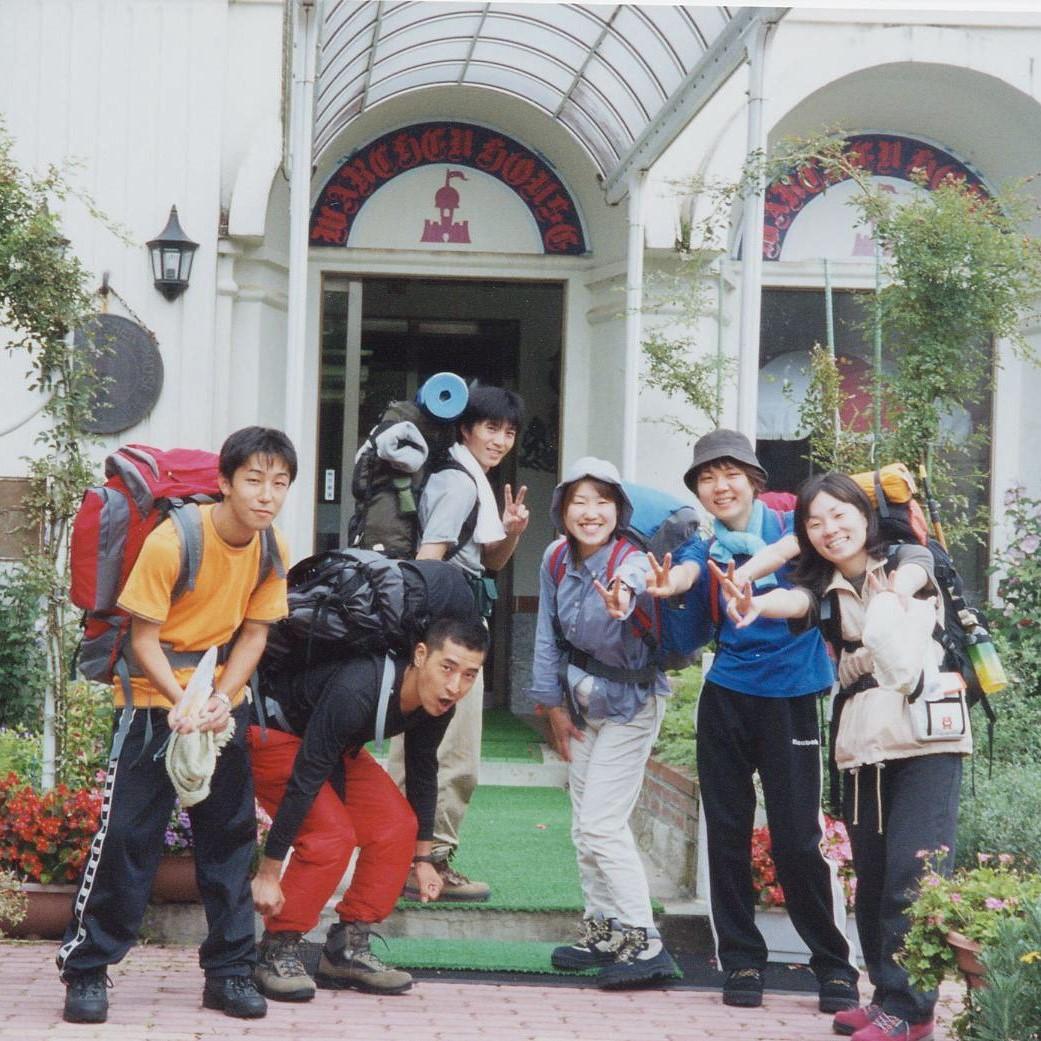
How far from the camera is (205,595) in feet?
16.2

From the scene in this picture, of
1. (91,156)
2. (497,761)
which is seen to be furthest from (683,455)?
(91,156)

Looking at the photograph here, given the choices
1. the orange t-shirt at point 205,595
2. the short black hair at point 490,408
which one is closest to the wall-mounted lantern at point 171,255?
the short black hair at point 490,408

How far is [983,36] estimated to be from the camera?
410 inches

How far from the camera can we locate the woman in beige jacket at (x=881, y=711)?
185 inches

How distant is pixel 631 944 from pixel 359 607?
5.23 ft

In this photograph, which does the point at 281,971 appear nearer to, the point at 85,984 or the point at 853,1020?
the point at 85,984

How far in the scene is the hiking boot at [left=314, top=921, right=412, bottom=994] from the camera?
17.7 feet

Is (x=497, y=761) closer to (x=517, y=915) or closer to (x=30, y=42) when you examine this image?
(x=517, y=915)

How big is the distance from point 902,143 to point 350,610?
743 cm

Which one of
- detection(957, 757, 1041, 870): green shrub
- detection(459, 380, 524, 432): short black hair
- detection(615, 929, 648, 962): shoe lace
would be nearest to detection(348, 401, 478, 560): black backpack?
detection(459, 380, 524, 432): short black hair

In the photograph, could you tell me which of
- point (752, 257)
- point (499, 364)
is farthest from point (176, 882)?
point (499, 364)

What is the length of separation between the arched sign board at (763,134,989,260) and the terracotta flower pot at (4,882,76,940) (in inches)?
A: 274

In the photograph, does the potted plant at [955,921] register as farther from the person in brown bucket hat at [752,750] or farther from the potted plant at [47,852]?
the potted plant at [47,852]

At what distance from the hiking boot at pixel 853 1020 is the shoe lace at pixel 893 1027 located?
149mm
